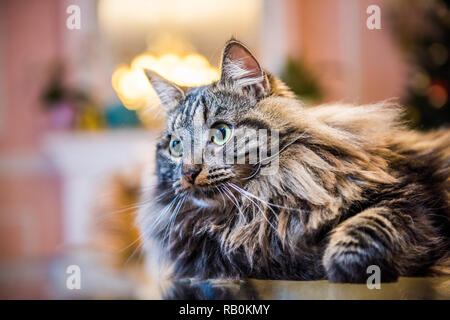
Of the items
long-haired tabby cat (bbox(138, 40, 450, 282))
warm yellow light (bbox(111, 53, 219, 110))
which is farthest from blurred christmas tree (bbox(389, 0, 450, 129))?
long-haired tabby cat (bbox(138, 40, 450, 282))

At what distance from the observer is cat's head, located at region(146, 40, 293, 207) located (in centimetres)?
49

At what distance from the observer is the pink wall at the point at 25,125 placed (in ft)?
11.2

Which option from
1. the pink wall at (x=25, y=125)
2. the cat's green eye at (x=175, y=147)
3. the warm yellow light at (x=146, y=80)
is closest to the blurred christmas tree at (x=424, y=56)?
the warm yellow light at (x=146, y=80)

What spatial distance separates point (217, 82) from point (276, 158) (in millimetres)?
124

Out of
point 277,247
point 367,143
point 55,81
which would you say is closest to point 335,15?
point 367,143

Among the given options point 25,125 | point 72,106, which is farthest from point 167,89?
point 25,125

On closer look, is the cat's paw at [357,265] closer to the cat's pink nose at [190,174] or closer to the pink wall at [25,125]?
the cat's pink nose at [190,174]

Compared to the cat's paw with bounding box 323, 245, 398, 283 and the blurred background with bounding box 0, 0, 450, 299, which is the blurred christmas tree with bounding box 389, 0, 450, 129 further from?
the cat's paw with bounding box 323, 245, 398, 283

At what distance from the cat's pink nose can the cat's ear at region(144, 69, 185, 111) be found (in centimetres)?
12

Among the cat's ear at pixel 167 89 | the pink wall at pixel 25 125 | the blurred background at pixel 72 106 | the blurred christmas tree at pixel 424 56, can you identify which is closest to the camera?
the cat's ear at pixel 167 89

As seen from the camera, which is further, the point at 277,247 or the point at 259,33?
the point at 259,33

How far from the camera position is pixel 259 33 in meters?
2.86

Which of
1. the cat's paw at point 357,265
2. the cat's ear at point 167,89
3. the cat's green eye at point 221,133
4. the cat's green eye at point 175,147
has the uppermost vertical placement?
the cat's ear at point 167,89
